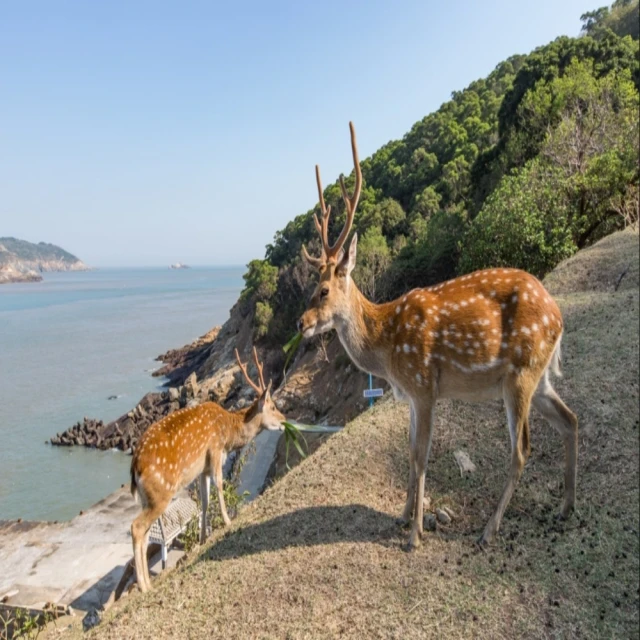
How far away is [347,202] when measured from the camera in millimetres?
5227

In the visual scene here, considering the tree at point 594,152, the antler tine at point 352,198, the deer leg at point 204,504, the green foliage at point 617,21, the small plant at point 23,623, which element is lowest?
the small plant at point 23,623

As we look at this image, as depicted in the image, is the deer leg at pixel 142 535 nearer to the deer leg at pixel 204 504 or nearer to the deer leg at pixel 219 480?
the deer leg at pixel 204 504

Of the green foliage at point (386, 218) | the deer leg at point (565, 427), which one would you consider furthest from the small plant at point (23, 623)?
the green foliage at point (386, 218)

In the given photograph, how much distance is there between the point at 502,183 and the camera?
18.1 meters

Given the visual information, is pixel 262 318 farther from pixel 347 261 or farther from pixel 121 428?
pixel 347 261

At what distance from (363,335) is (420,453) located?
1.20 m

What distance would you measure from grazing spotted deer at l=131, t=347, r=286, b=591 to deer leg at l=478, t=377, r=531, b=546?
3273 mm

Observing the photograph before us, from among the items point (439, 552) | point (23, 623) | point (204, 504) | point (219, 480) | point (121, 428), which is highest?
point (439, 552)

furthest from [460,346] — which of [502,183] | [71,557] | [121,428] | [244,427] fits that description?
[121,428]

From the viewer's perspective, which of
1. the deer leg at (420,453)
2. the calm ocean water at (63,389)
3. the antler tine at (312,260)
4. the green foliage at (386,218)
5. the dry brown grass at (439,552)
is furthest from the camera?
the green foliage at (386,218)

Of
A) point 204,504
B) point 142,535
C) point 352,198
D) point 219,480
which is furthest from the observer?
point 219,480

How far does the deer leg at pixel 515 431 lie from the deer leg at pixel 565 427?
1.30 ft

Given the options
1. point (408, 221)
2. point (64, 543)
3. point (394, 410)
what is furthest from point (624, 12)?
point (64, 543)

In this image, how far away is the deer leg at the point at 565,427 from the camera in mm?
4629
